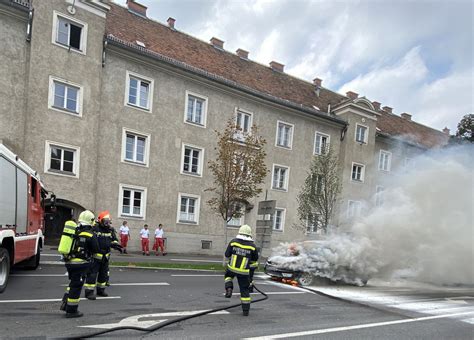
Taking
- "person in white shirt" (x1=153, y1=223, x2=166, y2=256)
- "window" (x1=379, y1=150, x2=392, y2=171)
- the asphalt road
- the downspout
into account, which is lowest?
"person in white shirt" (x1=153, y1=223, x2=166, y2=256)

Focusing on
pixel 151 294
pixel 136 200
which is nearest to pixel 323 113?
pixel 136 200

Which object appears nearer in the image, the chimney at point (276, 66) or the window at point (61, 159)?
the window at point (61, 159)

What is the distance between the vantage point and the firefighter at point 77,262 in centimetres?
→ 628

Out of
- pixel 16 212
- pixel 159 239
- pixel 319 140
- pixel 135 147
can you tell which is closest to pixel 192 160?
pixel 135 147

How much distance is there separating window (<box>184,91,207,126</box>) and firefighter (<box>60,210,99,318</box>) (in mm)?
16459

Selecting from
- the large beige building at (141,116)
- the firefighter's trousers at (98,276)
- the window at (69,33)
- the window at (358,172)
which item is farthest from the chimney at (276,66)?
the firefighter's trousers at (98,276)

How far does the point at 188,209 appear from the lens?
22.6 meters

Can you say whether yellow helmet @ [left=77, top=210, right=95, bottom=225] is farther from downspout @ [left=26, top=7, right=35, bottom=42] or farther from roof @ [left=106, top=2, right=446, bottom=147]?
roof @ [left=106, top=2, right=446, bottom=147]

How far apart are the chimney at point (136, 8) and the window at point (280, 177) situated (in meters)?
13.7

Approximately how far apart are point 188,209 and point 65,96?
9.22 metres

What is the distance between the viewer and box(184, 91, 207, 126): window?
22578mm

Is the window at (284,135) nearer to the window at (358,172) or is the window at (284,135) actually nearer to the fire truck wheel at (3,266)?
the window at (358,172)

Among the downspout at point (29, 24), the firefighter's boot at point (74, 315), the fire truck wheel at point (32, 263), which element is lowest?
the fire truck wheel at point (32, 263)

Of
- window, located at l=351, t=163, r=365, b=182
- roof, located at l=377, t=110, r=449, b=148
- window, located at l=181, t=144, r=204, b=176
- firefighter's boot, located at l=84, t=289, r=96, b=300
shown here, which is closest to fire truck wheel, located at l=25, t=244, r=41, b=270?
firefighter's boot, located at l=84, t=289, r=96, b=300
